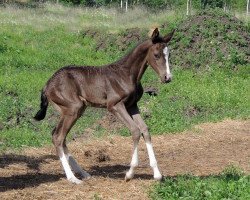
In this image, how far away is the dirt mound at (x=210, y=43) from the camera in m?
22.1

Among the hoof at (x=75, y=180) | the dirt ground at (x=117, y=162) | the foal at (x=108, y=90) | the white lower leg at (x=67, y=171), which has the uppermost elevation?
the foal at (x=108, y=90)

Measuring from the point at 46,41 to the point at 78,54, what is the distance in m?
2.47

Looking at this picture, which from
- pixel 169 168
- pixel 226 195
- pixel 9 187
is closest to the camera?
pixel 226 195

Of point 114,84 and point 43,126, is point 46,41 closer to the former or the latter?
point 43,126

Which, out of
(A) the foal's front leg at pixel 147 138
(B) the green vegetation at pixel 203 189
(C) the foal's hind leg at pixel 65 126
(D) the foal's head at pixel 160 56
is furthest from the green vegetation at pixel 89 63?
(B) the green vegetation at pixel 203 189

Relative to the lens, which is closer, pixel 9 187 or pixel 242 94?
pixel 9 187

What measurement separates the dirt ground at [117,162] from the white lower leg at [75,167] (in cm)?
19

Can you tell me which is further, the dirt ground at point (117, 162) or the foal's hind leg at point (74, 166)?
the foal's hind leg at point (74, 166)

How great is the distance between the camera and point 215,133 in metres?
12.9

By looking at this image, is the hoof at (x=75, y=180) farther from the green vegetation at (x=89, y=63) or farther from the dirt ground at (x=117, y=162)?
the green vegetation at (x=89, y=63)

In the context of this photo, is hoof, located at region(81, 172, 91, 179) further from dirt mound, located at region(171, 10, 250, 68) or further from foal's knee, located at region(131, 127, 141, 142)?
dirt mound, located at region(171, 10, 250, 68)

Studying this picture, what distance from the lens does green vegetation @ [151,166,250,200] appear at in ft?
22.9

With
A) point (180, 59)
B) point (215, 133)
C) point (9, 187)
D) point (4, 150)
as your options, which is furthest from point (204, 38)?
point (9, 187)

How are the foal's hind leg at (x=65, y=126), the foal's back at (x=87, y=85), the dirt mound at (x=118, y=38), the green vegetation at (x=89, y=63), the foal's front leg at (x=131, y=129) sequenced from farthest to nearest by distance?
the dirt mound at (x=118, y=38) < the green vegetation at (x=89, y=63) < the foal's back at (x=87, y=85) < the foal's hind leg at (x=65, y=126) < the foal's front leg at (x=131, y=129)
